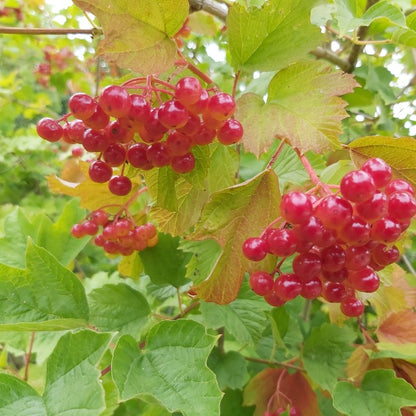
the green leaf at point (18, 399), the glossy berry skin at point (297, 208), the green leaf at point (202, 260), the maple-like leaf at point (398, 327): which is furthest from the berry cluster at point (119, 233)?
the maple-like leaf at point (398, 327)

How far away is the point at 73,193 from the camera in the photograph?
1004mm

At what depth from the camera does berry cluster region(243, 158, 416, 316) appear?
53 centimetres

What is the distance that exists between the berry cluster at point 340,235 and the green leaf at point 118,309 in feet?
1.44

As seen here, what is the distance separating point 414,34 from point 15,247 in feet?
3.37

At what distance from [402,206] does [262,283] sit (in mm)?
239

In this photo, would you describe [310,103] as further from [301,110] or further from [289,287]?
[289,287]

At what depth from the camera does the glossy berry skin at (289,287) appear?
2.02 feet

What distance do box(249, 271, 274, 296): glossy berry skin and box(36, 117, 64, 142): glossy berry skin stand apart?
394mm

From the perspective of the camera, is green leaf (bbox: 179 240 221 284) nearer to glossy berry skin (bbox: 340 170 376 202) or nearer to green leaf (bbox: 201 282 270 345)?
green leaf (bbox: 201 282 270 345)

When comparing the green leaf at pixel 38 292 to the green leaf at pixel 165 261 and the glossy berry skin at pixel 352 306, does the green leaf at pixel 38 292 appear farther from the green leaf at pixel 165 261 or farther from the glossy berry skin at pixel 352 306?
the glossy berry skin at pixel 352 306

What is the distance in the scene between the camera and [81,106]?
568 millimetres

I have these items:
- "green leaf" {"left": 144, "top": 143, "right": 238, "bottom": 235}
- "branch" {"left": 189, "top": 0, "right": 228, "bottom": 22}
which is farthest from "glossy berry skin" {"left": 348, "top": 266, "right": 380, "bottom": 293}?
"branch" {"left": 189, "top": 0, "right": 228, "bottom": 22}

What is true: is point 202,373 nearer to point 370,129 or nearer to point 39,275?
point 39,275

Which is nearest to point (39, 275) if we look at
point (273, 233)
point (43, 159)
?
point (273, 233)
